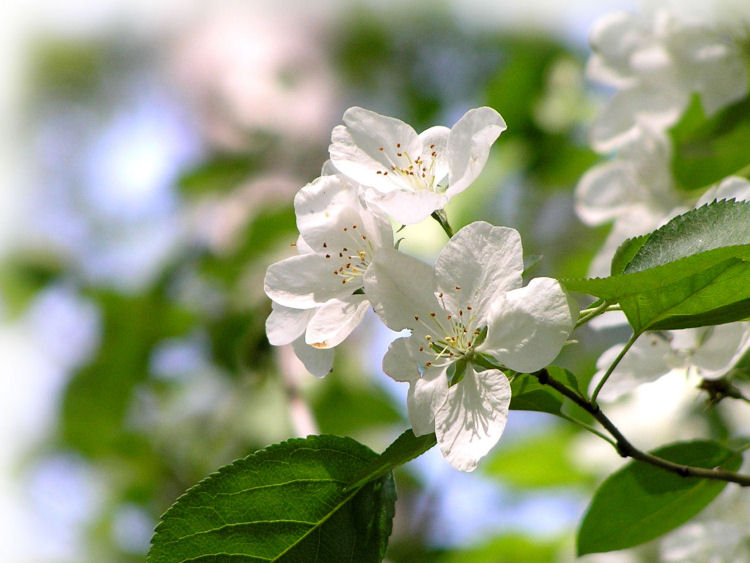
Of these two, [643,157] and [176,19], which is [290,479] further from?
[176,19]

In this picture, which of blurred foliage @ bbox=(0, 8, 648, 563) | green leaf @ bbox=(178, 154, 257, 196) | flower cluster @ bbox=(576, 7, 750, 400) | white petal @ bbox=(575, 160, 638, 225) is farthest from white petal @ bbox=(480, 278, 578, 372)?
green leaf @ bbox=(178, 154, 257, 196)

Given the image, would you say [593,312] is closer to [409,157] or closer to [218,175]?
[409,157]

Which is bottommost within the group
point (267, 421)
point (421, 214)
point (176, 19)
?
point (421, 214)

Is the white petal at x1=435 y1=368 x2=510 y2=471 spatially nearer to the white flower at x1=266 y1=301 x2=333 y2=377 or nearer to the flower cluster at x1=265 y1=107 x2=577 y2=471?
the flower cluster at x1=265 y1=107 x2=577 y2=471

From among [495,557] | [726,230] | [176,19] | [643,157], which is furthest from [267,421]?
[176,19]

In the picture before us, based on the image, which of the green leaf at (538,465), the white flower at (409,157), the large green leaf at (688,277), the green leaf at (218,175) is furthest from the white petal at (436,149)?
the green leaf at (218,175)

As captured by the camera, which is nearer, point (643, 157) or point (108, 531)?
point (643, 157)
